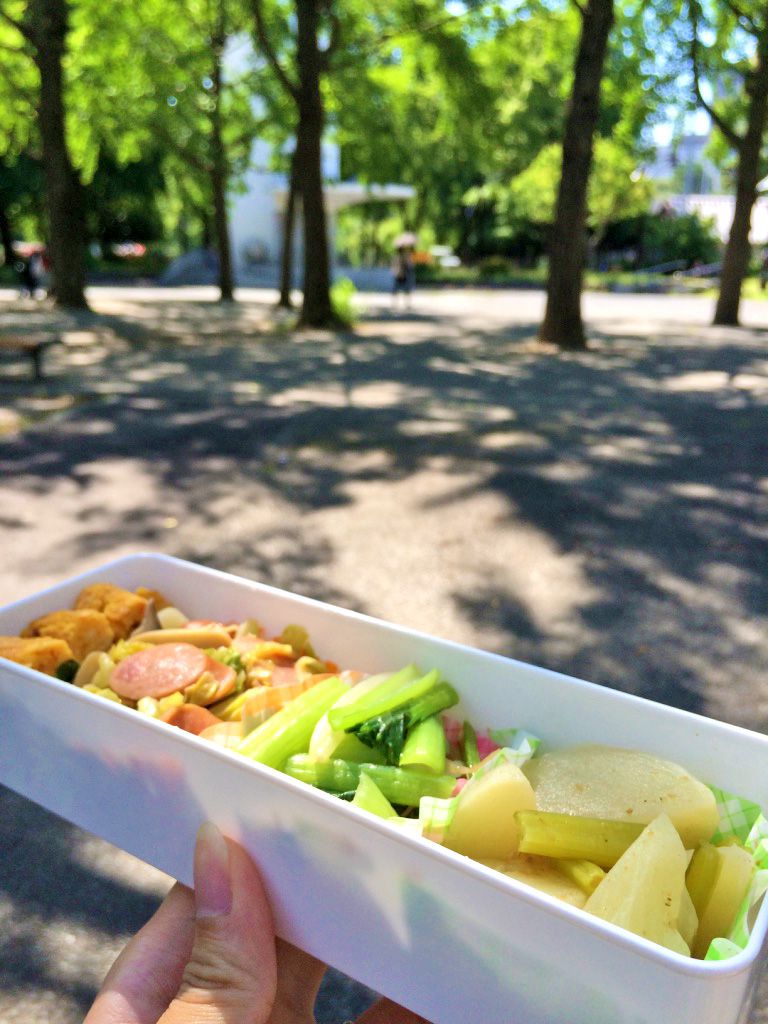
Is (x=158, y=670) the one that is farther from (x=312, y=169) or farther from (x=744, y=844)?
(x=312, y=169)

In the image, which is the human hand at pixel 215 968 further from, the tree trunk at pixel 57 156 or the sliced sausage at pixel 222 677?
the tree trunk at pixel 57 156

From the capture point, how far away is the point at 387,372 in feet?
38.2

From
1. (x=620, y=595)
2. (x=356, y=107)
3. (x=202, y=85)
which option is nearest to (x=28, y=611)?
(x=620, y=595)

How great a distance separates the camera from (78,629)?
71.9 inches

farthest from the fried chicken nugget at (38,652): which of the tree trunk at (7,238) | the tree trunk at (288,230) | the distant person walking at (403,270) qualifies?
the tree trunk at (7,238)

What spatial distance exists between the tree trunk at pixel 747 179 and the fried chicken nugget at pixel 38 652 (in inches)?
646

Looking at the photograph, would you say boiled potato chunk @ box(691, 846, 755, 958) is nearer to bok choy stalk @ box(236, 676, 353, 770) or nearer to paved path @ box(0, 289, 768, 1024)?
bok choy stalk @ box(236, 676, 353, 770)

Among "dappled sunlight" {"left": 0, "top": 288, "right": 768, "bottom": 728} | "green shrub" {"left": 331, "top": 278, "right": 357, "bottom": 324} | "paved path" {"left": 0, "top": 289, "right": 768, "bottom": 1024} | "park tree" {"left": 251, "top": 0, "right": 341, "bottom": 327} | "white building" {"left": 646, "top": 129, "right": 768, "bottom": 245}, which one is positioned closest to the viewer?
"paved path" {"left": 0, "top": 289, "right": 768, "bottom": 1024}

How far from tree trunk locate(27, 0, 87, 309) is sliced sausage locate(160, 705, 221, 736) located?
17649 millimetres

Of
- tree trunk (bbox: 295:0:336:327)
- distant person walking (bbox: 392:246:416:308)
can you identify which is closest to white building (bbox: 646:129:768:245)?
distant person walking (bbox: 392:246:416:308)

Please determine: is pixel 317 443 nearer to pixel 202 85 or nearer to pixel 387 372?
pixel 387 372

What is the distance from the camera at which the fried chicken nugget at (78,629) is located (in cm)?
181

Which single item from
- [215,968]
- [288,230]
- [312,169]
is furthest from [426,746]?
[288,230]

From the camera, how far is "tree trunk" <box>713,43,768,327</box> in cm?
1570
